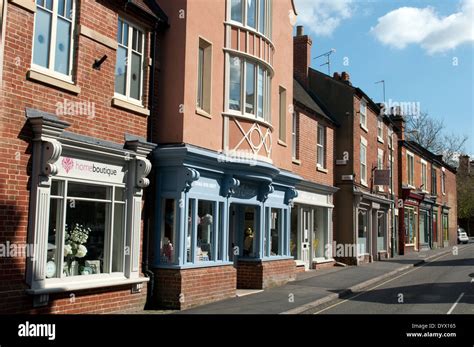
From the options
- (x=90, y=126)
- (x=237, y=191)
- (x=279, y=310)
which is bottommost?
(x=279, y=310)

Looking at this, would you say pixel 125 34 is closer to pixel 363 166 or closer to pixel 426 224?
pixel 363 166

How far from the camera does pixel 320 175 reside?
2127cm

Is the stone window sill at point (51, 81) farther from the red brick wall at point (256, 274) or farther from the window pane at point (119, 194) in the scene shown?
the red brick wall at point (256, 274)

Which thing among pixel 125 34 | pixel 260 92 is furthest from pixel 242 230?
pixel 125 34

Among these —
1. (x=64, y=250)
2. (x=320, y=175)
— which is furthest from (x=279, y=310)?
(x=320, y=175)

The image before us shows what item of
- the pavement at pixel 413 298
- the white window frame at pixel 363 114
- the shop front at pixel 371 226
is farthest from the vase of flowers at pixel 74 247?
the white window frame at pixel 363 114

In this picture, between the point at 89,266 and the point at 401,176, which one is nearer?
the point at 89,266

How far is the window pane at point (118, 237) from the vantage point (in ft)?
34.7

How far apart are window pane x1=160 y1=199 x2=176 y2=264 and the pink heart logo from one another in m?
2.79

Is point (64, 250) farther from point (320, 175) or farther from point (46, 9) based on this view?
point (320, 175)

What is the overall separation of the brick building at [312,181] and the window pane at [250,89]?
5.20m

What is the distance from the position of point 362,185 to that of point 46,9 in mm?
19168

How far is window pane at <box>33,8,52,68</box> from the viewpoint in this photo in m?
8.73
